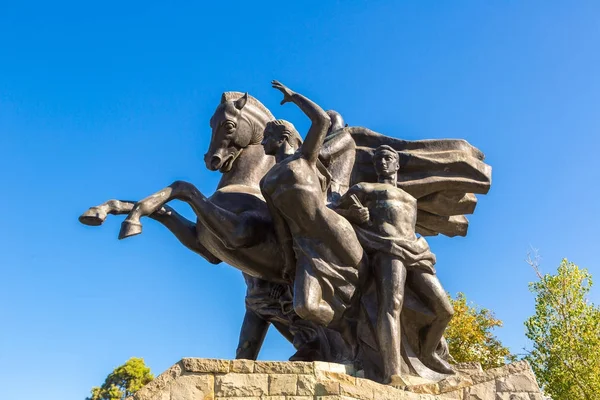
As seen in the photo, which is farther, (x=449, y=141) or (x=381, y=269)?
(x=449, y=141)

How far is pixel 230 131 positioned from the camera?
295 inches

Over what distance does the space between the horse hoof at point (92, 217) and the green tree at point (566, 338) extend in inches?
543

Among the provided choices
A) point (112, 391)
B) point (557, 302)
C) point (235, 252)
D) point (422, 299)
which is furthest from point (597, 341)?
point (112, 391)

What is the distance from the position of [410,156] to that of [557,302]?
12.3 m

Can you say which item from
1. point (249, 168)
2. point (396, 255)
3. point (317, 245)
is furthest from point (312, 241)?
point (249, 168)

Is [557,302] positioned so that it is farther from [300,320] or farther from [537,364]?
[300,320]

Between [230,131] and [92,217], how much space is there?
1906 mm

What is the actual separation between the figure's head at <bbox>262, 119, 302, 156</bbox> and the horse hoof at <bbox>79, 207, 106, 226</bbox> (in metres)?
1.82

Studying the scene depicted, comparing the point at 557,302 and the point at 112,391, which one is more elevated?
the point at 112,391

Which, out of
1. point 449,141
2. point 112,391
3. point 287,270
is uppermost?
point 112,391

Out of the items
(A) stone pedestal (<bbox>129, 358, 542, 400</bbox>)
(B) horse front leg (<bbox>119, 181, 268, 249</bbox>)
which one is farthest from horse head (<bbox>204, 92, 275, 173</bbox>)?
(A) stone pedestal (<bbox>129, 358, 542, 400</bbox>)

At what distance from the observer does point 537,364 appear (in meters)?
17.9

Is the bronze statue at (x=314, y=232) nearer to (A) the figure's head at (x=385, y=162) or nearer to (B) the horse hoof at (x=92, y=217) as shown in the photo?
(A) the figure's head at (x=385, y=162)

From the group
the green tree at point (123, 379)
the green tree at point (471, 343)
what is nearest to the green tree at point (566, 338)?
the green tree at point (471, 343)
